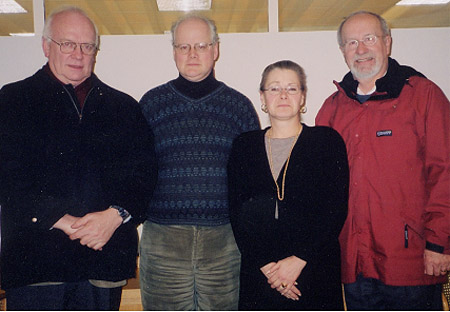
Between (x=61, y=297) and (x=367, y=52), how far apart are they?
5.94ft

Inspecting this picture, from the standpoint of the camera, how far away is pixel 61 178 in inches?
58.9

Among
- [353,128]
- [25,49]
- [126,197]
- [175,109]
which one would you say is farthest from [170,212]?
[25,49]

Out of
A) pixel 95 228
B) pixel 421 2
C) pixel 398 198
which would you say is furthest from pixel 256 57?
pixel 421 2

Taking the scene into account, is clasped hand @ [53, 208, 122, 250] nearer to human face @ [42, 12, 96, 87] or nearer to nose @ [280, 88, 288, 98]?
human face @ [42, 12, 96, 87]

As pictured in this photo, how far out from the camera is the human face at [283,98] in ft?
5.22

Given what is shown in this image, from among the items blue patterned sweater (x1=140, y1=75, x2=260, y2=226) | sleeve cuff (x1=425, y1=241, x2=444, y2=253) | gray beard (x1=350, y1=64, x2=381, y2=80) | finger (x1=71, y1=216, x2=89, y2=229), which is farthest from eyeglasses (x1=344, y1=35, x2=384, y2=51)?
finger (x1=71, y1=216, x2=89, y2=229)

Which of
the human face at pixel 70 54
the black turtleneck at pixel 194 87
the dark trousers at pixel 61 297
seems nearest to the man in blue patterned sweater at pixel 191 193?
the black turtleneck at pixel 194 87

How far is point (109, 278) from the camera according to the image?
1.50 meters

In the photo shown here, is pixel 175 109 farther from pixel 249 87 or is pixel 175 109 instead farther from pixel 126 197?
pixel 249 87

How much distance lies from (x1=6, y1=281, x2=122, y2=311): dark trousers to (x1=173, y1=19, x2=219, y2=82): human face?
3.56ft

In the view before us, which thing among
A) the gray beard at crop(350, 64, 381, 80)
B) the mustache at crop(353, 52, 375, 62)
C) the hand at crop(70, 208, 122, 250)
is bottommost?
the hand at crop(70, 208, 122, 250)

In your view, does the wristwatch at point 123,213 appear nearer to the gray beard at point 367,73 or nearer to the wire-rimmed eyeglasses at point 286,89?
the wire-rimmed eyeglasses at point 286,89

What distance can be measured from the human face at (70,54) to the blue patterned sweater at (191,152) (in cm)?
34

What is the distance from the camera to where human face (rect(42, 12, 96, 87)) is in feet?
5.22
